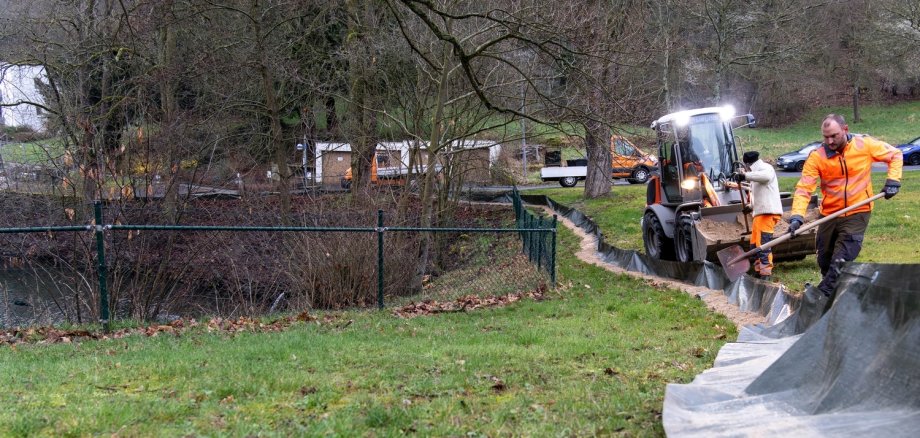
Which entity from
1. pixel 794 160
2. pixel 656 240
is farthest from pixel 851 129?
pixel 656 240

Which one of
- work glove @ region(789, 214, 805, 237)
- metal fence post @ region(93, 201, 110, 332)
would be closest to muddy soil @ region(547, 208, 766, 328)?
work glove @ region(789, 214, 805, 237)

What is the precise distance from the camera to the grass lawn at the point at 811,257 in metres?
12.3

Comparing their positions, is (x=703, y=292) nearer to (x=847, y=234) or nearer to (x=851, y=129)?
(x=847, y=234)

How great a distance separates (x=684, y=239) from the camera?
13.4 m

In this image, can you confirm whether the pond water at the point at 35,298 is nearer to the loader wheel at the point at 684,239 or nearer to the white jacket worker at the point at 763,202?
the loader wheel at the point at 684,239

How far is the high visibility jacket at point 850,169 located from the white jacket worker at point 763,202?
2642 mm

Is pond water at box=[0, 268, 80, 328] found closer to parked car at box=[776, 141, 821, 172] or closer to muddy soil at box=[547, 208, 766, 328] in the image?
muddy soil at box=[547, 208, 766, 328]

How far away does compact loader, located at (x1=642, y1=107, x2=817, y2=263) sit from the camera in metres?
12.3

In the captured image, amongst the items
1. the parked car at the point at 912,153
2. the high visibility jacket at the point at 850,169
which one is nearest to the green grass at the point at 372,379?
the high visibility jacket at the point at 850,169

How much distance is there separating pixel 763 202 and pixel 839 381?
737 centimetres

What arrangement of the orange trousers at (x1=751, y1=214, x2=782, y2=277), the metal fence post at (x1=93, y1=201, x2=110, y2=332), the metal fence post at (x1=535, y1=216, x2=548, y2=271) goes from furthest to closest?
the metal fence post at (x1=535, y1=216, x2=548, y2=271) → the orange trousers at (x1=751, y1=214, x2=782, y2=277) → the metal fence post at (x1=93, y1=201, x2=110, y2=332)

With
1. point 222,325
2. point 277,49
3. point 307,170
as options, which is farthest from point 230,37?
point 222,325

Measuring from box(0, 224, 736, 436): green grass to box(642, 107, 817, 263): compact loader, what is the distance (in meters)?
3.29

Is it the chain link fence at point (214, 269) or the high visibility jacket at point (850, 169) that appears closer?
the high visibility jacket at point (850, 169)
